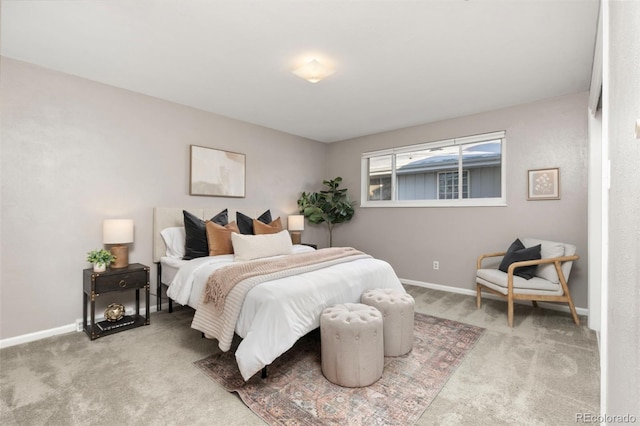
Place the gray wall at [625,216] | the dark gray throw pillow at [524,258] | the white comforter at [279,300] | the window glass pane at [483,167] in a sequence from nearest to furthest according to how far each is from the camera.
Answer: the gray wall at [625,216]
the white comforter at [279,300]
the dark gray throw pillow at [524,258]
the window glass pane at [483,167]

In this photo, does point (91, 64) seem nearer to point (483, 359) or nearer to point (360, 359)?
point (360, 359)

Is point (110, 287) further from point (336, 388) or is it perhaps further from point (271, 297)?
point (336, 388)

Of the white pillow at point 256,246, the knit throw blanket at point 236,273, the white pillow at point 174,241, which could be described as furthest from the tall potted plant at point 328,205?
the knit throw blanket at point 236,273

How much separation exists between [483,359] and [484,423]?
0.81 metres

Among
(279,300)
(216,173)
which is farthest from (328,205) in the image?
(279,300)

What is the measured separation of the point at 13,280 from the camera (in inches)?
104

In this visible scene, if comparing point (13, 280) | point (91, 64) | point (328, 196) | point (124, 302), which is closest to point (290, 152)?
point (328, 196)

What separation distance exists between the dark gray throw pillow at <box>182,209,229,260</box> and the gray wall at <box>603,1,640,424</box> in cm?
323

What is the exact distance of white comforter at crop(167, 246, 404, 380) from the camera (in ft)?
6.34

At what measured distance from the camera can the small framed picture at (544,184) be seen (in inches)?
137

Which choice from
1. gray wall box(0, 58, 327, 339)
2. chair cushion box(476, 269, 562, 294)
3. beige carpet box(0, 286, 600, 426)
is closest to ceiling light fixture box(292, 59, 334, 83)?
gray wall box(0, 58, 327, 339)

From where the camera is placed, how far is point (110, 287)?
2.84 metres

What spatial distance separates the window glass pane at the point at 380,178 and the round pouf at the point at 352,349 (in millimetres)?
3387

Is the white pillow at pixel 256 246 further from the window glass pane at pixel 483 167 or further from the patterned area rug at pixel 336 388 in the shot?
the window glass pane at pixel 483 167
